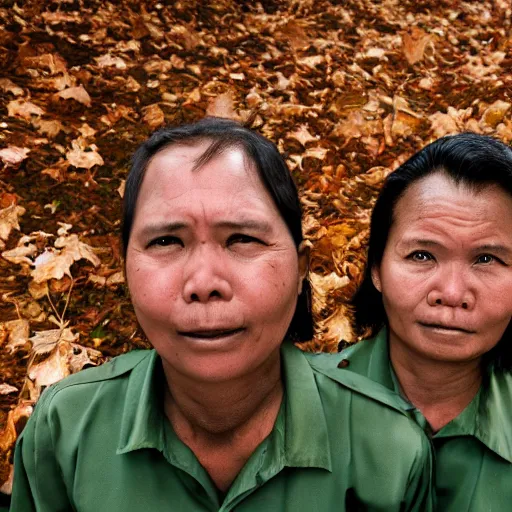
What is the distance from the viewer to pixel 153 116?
382cm

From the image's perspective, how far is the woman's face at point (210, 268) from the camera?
155 cm

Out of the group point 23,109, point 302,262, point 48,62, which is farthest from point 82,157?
point 302,262

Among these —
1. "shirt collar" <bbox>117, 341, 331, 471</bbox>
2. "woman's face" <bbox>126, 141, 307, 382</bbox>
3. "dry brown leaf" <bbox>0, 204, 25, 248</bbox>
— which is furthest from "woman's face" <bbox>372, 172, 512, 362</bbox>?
"dry brown leaf" <bbox>0, 204, 25, 248</bbox>

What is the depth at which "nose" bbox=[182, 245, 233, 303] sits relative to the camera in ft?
5.02

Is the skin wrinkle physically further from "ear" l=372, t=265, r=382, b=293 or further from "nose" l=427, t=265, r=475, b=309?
"ear" l=372, t=265, r=382, b=293

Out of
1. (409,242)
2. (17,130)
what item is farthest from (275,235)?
(17,130)

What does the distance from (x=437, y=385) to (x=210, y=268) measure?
113cm

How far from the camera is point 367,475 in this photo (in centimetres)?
177

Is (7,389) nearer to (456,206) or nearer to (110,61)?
(456,206)

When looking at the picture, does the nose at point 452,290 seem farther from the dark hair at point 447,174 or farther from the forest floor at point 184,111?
the forest floor at point 184,111

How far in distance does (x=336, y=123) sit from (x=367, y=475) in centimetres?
269

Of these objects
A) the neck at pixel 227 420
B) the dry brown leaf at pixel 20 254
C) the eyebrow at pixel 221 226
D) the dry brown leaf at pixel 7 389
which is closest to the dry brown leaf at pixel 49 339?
the dry brown leaf at pixel 7 389

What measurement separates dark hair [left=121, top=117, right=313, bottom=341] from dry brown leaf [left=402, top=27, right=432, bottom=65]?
3.13 metres

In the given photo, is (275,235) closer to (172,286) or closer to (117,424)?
(172,286)
